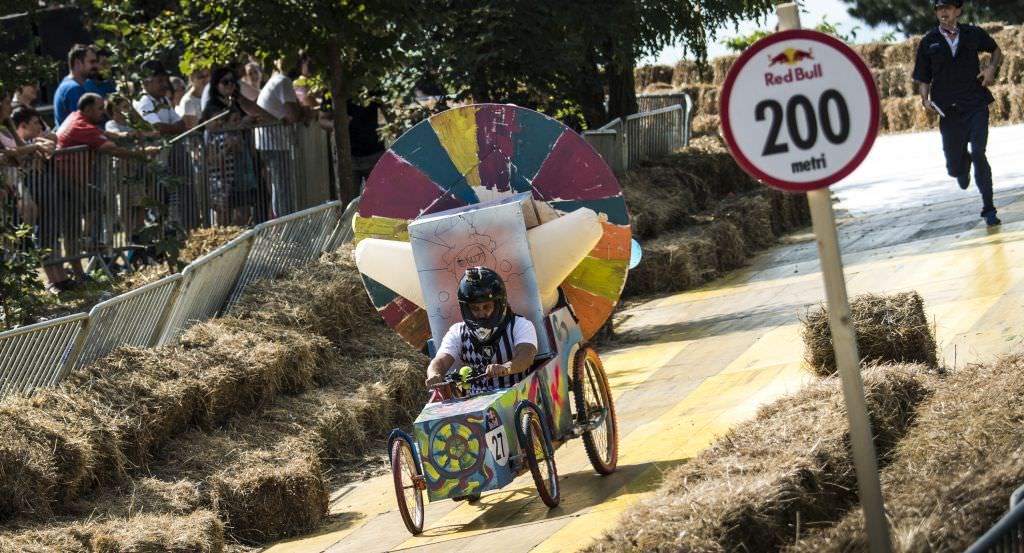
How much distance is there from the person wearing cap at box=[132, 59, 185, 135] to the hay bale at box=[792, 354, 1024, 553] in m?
9.97

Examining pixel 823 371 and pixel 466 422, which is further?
pixel 823 371

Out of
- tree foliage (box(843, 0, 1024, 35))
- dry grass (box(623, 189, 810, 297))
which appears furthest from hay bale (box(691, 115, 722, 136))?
tree foliage (box(843, 0, 1024, 35))

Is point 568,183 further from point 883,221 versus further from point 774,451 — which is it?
point 883,221

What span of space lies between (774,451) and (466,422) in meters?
2.06

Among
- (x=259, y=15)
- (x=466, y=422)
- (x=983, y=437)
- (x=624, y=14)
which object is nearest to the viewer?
(x=983, y=437)

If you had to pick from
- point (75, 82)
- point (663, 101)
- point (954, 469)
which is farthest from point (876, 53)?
point (954, 469)

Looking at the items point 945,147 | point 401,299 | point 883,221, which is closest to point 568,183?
point 401,299

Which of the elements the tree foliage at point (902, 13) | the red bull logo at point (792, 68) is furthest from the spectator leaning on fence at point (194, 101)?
the tree foliage at point (902, 13)

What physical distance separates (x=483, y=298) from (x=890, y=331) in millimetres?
2883

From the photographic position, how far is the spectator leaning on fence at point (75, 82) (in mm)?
17078

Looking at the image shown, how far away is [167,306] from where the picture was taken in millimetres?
12391

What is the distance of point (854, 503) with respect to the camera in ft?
25.2

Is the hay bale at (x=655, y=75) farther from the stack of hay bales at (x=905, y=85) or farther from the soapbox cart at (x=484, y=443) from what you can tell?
the soapbox cart at (x=484, y=443)

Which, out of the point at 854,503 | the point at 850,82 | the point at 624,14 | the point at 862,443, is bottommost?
the point at 854,503
